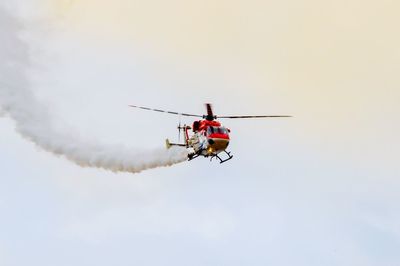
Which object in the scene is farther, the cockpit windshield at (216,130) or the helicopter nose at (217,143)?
the cockpit windshield at (216,130)

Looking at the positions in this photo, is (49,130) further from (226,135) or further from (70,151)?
(226,135)

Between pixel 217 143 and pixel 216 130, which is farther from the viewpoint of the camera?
pixel 216 130

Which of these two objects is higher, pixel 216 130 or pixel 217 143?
pixel 216 130

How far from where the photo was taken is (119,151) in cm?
19200

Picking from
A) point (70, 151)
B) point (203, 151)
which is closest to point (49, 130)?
point (70, 151)

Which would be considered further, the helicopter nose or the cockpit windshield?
the cockpit windshield

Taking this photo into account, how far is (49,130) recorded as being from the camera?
18788cm

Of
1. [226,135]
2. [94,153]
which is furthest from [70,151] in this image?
[226,135]

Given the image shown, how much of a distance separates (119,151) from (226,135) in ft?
40.8

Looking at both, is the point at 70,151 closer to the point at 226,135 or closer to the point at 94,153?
the point at 94,153

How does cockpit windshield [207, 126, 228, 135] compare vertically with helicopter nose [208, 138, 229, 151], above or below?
above

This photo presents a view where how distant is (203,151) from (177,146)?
5.35 meters

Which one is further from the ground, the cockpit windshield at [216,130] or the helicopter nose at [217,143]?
the cockpit windshield at [216,130]

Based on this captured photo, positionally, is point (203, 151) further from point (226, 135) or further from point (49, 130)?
point (49, 130)
